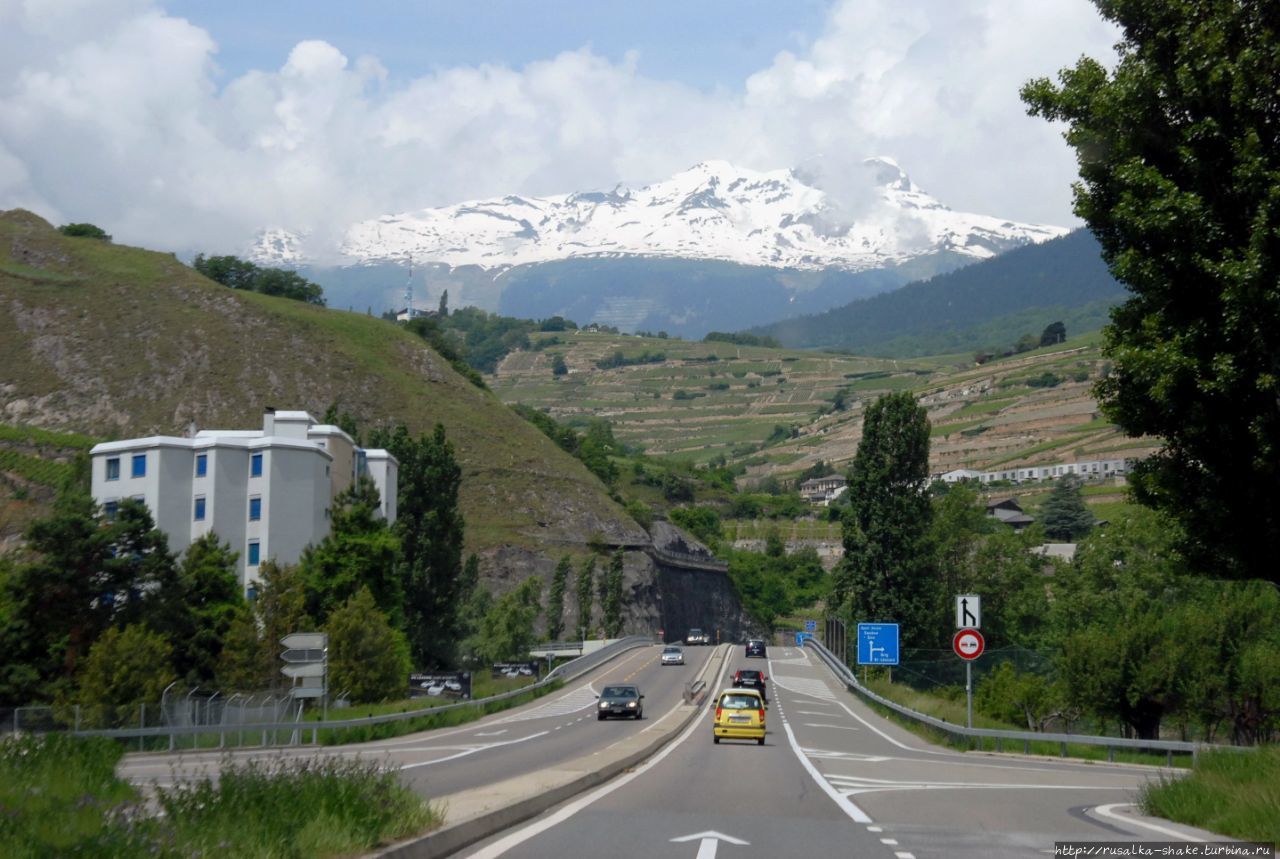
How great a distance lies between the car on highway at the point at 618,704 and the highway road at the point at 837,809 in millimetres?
14187

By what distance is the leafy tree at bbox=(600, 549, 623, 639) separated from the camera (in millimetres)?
114562

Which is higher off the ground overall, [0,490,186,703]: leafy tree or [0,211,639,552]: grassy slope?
[0,211,639,552]: grassy slope

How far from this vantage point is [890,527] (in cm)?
6969

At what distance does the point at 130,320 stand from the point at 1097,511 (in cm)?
10392

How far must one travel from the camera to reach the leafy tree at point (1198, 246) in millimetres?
16750

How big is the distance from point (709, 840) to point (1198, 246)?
33.1 feet

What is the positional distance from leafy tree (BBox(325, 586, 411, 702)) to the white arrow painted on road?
38.2m

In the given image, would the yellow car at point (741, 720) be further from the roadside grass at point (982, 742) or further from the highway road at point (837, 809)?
the roadside grass at point (982, 742)

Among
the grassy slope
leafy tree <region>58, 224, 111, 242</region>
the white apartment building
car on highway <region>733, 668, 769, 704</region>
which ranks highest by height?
leafy tree <region>58, 224, 111, 242</region>

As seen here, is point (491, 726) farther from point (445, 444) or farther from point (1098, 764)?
point (445, 444)

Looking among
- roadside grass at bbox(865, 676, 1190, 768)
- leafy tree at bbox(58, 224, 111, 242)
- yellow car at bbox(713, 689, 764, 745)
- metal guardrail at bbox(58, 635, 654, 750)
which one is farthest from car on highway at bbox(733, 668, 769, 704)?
leafy tree at bbox(58, 224, 111, 242)

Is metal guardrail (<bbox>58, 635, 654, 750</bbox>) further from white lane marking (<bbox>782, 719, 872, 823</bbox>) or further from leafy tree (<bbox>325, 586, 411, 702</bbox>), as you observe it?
white lane marking (<bbox>782, 719, 872, 823</bbox>)

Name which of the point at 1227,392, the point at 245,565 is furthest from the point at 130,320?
the point at 1227,392

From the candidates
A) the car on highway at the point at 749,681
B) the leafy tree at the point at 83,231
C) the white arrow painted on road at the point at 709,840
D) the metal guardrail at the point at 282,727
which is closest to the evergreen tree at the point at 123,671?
the metal guardrail at the point at 282,727
